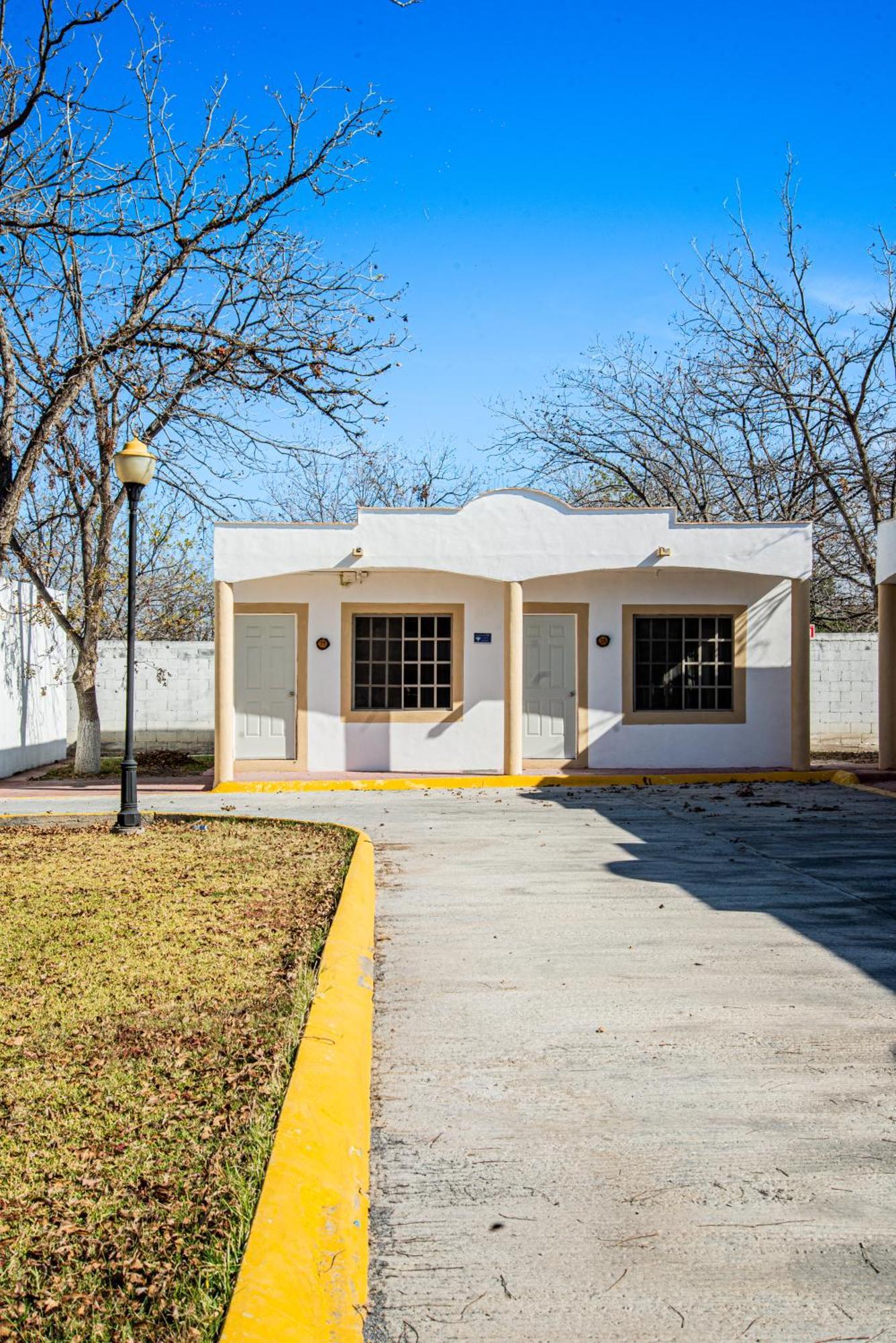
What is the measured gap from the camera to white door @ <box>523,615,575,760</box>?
647 inches

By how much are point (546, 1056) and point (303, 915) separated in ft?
7.65

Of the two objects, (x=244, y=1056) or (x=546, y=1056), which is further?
(x=546, y=1056)

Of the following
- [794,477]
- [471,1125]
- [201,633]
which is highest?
[794,477]

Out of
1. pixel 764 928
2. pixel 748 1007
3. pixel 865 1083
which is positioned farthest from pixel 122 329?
pixel 865 1083

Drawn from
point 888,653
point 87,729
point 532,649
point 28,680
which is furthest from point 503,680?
point 28,680

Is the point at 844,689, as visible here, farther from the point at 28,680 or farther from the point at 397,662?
the point at 28,680

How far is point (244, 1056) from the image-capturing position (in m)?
3.94

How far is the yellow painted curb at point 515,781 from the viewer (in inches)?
582

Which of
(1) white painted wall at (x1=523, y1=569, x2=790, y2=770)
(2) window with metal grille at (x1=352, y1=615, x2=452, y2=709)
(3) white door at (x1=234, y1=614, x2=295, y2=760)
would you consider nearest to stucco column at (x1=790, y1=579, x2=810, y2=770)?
(1) white painted wall at (x1=523, y1=569, x2=790, y2=770)

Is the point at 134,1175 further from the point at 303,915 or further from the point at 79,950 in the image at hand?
the point at 303,915

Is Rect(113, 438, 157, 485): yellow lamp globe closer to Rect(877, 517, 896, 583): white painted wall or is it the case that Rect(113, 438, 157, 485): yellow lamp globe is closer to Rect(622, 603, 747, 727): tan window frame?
Rect(622, 603, 747, 727): tan window frame

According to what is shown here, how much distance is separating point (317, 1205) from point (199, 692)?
785 inches

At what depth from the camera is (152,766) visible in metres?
19.1

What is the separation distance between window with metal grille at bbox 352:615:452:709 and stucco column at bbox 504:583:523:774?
4.18 feet
